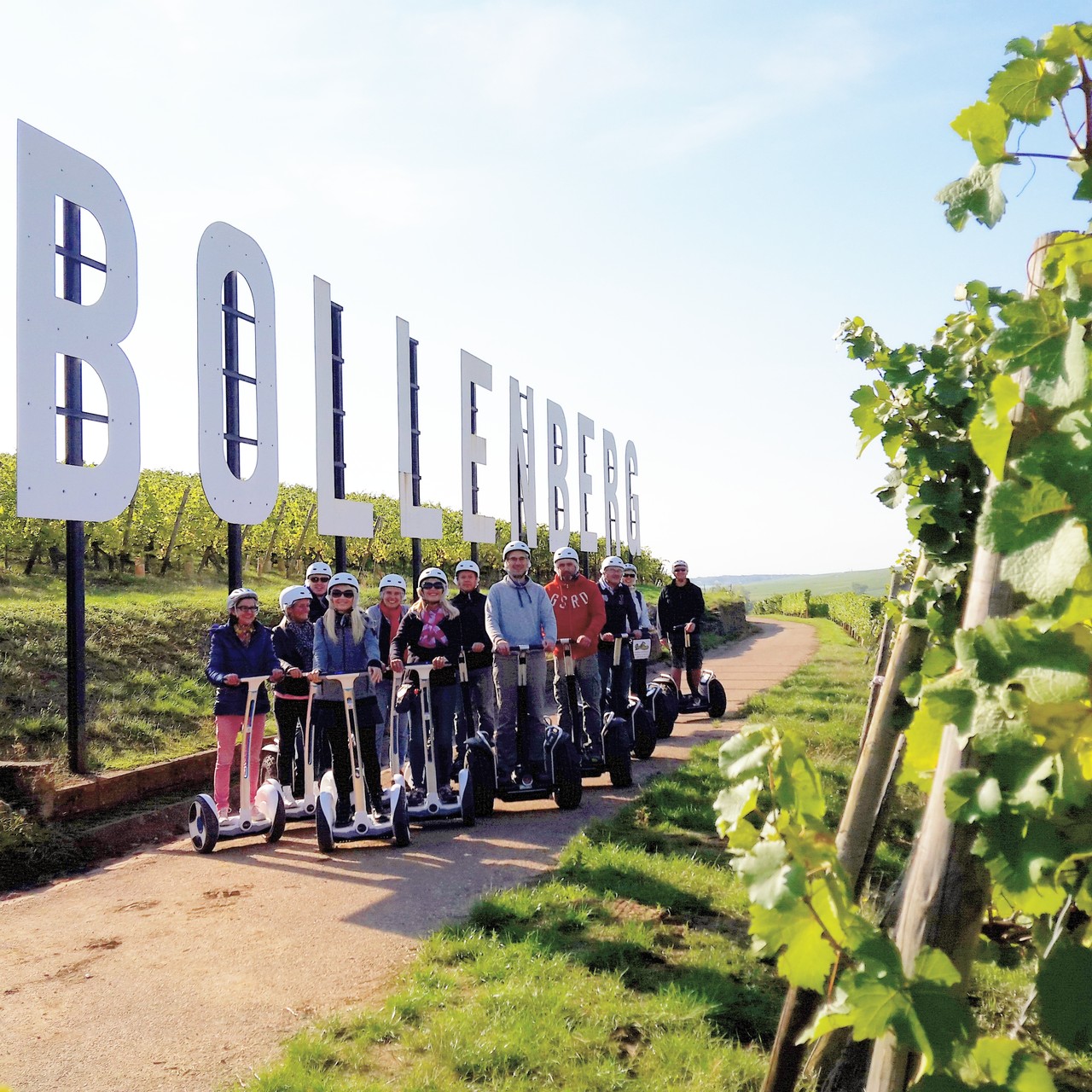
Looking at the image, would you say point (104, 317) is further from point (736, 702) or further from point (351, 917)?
point (736, 702)

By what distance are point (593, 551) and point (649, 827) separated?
60.8 feet

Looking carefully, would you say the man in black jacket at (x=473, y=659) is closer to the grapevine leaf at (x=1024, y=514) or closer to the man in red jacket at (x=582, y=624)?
the man in red jacket at (x=582, y=624)

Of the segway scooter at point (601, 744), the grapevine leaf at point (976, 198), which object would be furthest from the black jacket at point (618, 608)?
the grapevine leaf at point (976, 198)

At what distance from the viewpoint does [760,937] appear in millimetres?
1343

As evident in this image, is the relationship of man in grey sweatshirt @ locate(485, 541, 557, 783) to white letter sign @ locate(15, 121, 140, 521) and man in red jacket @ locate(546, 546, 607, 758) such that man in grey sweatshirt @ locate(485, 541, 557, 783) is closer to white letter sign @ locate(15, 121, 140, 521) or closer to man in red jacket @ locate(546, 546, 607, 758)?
man in red jacket @ locate(546, 546, 607, 758)

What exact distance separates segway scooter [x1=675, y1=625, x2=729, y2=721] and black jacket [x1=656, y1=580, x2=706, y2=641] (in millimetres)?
242

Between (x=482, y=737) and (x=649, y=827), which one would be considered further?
(x=482, y=737)

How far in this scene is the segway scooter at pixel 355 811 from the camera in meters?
6.98

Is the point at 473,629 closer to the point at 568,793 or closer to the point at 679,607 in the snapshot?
the point at 568,793

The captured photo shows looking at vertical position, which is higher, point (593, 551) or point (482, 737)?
point (593, 551)

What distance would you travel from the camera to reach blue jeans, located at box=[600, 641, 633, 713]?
10.5 metres

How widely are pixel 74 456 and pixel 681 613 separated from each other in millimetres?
7178

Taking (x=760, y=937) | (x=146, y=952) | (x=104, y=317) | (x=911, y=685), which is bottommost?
(x=146, y=952)

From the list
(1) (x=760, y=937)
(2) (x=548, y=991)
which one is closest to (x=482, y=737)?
(2) (x=548, y=991)
